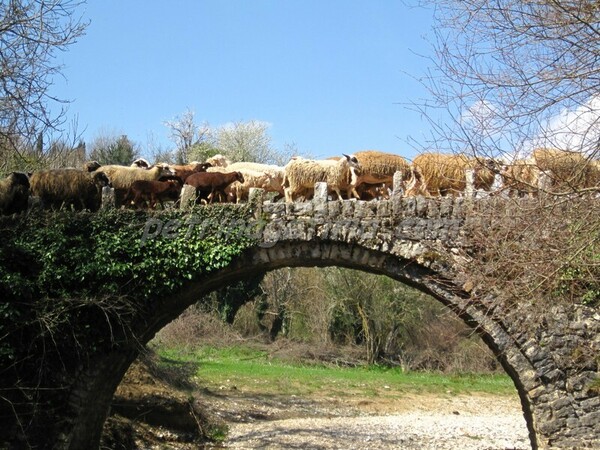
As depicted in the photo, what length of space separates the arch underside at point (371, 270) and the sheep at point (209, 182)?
1449 millimetres

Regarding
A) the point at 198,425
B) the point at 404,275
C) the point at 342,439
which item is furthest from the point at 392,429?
the point at 404,275

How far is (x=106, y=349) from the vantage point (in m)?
13.1

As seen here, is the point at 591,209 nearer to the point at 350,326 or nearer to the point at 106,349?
the point at 106,349

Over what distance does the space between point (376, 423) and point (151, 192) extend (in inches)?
365

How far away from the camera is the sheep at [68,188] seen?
45.2 feet

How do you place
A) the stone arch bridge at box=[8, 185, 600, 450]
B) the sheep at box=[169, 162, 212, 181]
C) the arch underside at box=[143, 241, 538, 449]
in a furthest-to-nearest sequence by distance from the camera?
the sheep at box=[169, 162, 212, 181], the arch underside at box=[143, 241, 538, 449], the stone arch bridge at box=[8, 185, 600, 450]

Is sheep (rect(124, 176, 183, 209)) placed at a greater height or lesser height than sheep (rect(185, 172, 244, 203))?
lesser

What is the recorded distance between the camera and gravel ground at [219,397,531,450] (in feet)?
57.3

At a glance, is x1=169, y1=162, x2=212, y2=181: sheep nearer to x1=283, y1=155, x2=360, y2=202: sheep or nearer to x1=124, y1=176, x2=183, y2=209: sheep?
x1=124, y1=176, x2=183, y2=209: sheep

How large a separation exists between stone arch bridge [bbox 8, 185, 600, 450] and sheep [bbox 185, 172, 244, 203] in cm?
99

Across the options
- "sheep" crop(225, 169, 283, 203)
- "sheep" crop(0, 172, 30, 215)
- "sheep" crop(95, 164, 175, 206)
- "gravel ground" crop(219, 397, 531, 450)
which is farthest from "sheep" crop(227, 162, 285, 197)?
"gravel ground" crop(219, 397, 531, 450)

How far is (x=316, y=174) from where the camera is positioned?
543 inches

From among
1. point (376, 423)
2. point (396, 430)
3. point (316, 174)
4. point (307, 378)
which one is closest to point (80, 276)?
point (316, 174)

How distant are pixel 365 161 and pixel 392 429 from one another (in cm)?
804
